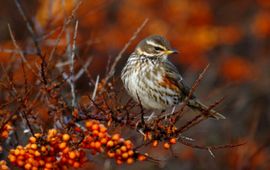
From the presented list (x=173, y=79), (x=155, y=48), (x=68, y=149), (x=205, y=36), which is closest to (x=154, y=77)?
(x=173, y=79)

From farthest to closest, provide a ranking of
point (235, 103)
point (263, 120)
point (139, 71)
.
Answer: point (263, 120) → point (235, 103) → point (139, 71)

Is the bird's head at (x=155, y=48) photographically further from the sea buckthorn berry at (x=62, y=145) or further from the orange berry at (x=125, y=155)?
the sea buckthorn berry at (x=62, y=145)

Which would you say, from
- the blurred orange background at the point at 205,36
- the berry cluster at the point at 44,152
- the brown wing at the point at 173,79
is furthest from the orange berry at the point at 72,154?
the blurred orange background at the point at 205,36

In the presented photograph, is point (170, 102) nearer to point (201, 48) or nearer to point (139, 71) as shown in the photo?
point (139, 71)

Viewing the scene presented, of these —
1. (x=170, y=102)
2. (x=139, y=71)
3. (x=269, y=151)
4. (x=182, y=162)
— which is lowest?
(x=269, y=151)

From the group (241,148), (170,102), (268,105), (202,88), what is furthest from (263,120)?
(170,102)

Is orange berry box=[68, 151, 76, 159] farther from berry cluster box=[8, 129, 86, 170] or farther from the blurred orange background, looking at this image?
the blurred orange background
